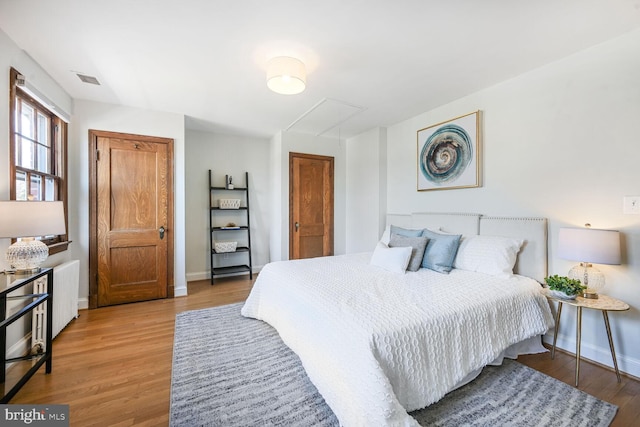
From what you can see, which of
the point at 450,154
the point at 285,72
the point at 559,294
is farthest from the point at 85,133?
the point at 559,294

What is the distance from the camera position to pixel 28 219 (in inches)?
67.9

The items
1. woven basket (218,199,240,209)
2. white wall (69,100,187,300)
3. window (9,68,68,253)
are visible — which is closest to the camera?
window (9,68,68,253)

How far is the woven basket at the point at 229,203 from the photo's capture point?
169 inches

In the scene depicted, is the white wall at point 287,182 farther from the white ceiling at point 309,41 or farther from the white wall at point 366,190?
the white ceiling at point 309,41

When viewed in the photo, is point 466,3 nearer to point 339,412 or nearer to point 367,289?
point 367,289

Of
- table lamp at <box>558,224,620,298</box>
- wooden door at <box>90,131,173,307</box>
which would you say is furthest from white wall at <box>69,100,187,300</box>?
table lamp at <box>558,224,620,298</box>

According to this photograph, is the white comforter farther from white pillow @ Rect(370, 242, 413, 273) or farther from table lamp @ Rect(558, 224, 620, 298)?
table lamp @ Rect(558, 224, 620, 298)

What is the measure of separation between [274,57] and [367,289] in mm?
2004

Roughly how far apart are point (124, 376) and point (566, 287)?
3.23m

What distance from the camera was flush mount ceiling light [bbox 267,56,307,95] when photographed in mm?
2084

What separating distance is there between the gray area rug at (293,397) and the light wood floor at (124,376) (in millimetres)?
111

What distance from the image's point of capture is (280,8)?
166 centimetres

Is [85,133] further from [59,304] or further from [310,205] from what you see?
[310,205]

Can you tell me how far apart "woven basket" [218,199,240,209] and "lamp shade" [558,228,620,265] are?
4059 mm
